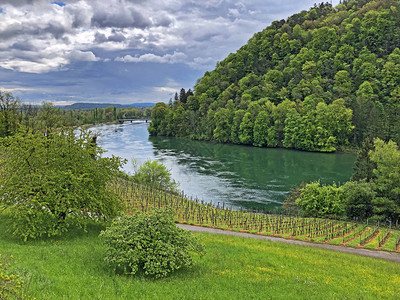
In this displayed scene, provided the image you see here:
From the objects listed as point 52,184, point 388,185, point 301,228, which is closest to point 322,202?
point 388,185

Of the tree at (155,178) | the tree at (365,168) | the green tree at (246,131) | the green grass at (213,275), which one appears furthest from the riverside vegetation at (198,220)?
the green tree at (246,131)

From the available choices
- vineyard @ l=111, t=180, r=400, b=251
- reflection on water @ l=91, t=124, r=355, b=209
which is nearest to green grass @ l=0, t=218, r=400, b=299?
vineyard @ l=111, t=180, r=400, b=251

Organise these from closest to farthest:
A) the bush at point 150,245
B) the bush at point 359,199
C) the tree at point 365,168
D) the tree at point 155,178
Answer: the bush at point 150,245, the bush at point 359,199, the tree at point 365,168, the tree at point 155,178

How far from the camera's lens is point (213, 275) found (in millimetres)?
11688

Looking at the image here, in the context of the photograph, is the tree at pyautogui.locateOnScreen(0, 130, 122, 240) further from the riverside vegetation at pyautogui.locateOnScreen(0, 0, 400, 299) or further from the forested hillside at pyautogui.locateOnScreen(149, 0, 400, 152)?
the forested hillside at pyautogui.locateOnScreen(149, 0, 400, 152)

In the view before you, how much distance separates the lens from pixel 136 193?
34312 millimetres

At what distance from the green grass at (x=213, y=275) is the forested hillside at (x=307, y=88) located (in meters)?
64.8

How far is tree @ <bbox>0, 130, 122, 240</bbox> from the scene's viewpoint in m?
14.9

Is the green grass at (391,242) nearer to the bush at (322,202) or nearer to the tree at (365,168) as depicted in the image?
the bush at (322,202)

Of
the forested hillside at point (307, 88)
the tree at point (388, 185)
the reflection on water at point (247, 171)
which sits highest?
the forested hillside at point (307, 88)

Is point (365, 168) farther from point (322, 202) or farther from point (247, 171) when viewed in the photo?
point (247, 171)

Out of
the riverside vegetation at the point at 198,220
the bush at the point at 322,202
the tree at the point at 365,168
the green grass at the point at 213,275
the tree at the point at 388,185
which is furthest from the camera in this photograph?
the tree at the point at 365,168

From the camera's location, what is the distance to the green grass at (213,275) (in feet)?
31.0

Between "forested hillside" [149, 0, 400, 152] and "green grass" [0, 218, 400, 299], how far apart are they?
64805 mm
